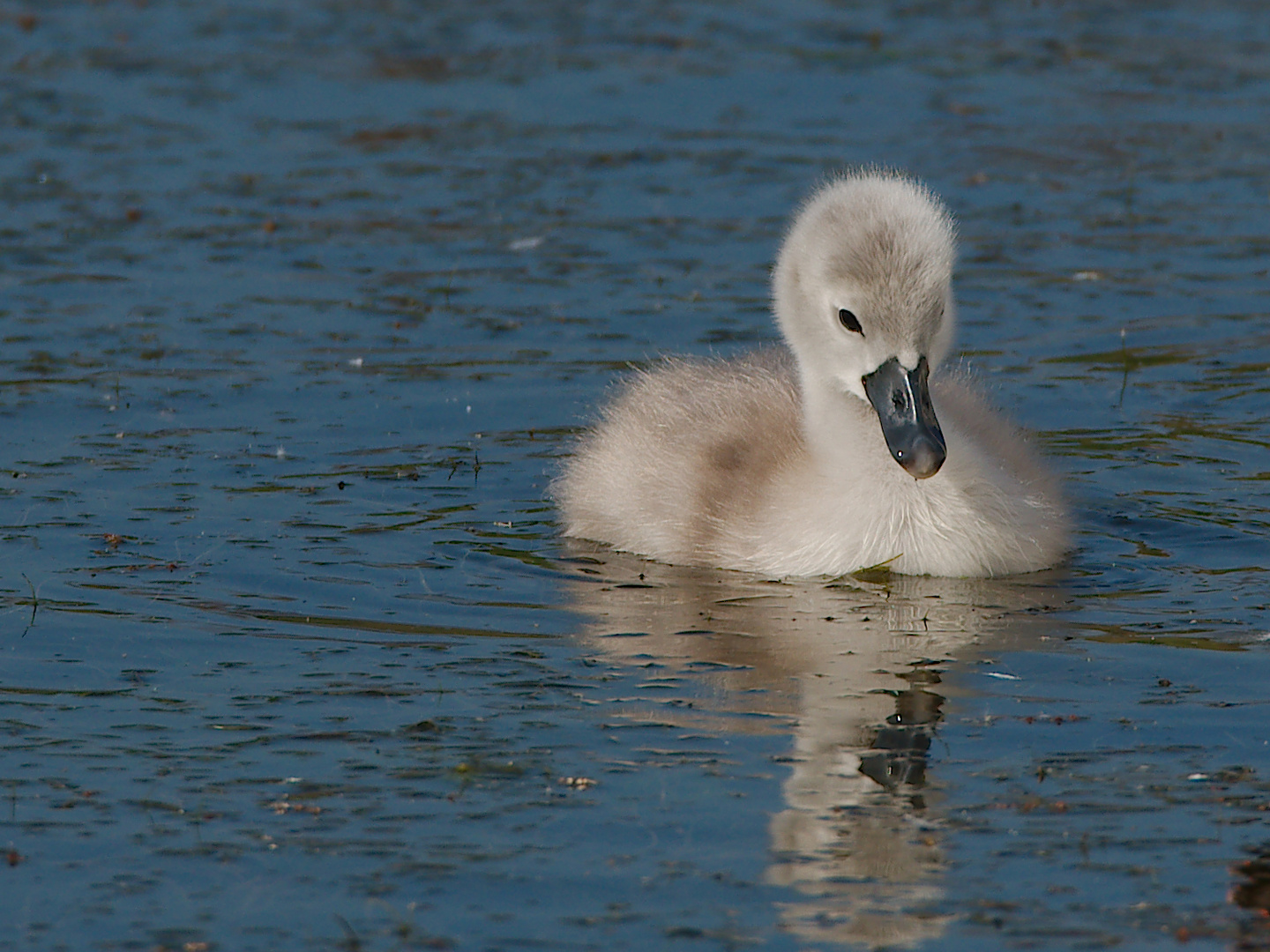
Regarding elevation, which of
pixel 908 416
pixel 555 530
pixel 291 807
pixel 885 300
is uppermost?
pixel 885 300

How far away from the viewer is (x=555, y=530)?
27.4ft

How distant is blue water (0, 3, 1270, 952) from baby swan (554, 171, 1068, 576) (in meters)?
0.17

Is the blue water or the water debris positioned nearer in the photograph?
the blue water

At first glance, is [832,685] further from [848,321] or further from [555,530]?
[555,530]

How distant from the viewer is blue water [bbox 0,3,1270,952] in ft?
16.6

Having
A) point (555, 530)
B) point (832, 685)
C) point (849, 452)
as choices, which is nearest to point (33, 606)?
point (555, 530)

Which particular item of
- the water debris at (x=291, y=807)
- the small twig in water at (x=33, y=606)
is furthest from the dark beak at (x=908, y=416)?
the small twig in water at (x=33, y=606)

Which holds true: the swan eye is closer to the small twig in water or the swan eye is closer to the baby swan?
the baby swan

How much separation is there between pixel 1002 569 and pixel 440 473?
96.1 inches

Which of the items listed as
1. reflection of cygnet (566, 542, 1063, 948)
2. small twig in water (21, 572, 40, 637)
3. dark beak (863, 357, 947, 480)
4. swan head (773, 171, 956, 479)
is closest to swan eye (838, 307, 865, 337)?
swan head (773, 171, 956, 479)

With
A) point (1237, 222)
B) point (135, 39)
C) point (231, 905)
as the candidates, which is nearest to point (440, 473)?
point (231, 905)

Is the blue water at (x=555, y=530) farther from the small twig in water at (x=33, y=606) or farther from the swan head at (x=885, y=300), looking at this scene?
the swan head at (x=885, y=300)

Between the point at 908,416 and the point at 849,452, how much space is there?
1.58 ft

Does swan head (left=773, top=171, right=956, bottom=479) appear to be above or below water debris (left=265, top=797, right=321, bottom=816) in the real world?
above
